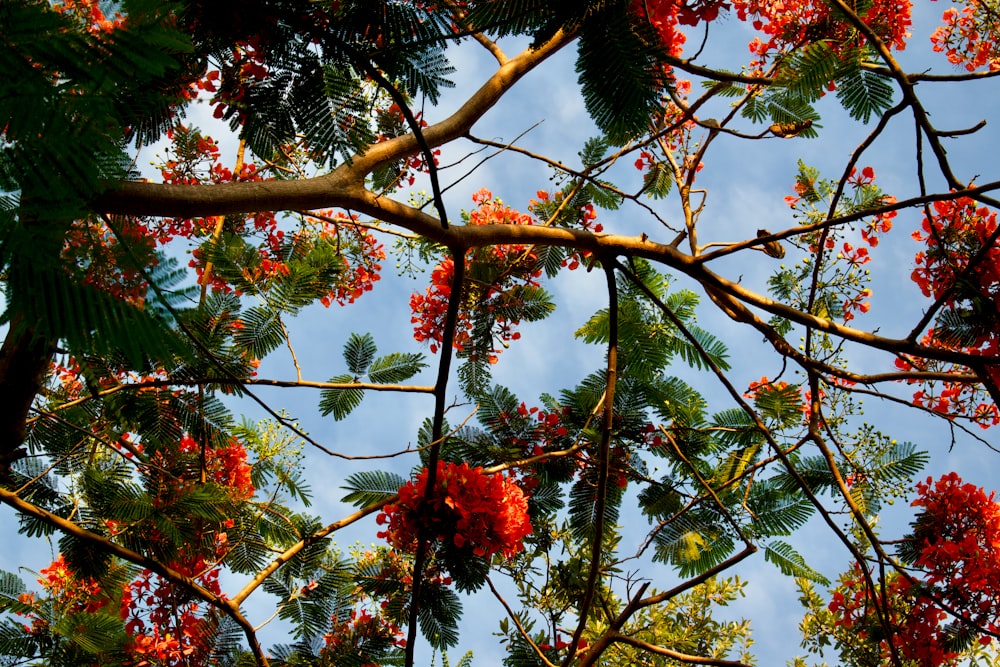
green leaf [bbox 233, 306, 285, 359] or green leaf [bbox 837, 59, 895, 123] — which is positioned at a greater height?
green leaf [bbox 837, 59, 895, 123]

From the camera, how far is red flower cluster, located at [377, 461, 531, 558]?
3.00 meters

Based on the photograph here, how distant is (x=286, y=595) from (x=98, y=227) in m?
3.12

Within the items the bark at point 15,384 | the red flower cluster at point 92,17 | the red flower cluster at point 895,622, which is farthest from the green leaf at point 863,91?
the bark at point 15,384

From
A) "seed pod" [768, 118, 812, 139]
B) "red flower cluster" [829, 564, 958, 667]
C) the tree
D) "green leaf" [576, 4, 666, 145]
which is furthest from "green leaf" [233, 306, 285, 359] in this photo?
"red flower cluster" [829, 564, 958, 667]

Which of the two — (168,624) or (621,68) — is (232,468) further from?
(621,68)

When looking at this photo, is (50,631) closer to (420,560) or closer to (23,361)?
(23,361)

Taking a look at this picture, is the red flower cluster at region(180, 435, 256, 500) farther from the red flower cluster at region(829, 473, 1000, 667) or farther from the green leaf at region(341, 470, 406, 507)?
the red flower cluster at region(829, 473, 1000, 667)

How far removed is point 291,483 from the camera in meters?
4.05

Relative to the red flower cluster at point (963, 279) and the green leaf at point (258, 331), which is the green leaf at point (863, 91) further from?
the green leaf at point (258, 331)

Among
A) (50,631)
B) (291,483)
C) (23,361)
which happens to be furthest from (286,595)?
(23,361)

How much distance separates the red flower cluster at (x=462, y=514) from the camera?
9.84ft

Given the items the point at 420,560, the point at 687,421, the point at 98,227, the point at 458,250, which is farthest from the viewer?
the point at 687,421

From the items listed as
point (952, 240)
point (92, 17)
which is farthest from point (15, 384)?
point (952, 240)

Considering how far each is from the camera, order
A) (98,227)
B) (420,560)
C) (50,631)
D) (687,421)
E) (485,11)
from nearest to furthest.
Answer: (98,227), (485,11), (420,560), (50,631), (687,421)
